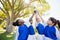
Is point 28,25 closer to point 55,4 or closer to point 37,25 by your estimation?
point 37,25

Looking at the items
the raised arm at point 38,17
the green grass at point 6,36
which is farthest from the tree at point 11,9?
the raised arm at point 38,17

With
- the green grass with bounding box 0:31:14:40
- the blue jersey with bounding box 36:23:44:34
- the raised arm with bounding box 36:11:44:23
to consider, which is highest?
the raised arm with bounding box 36:11:44:23

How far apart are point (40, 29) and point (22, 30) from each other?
233 millimetres

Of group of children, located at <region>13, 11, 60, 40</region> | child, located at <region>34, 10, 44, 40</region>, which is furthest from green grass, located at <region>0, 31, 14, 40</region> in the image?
child, located at <region>34, 10, 44, 40</region>

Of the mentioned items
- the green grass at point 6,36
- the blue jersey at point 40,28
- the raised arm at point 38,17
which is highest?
the raised arm at point 38,17

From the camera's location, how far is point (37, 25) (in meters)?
2.02

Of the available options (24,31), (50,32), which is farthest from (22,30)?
(50,32)

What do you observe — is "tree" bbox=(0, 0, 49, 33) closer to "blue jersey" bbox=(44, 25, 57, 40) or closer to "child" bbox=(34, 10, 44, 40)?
"child" bbox=(34, 10, 44, 40)

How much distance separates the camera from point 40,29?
2.00 meters

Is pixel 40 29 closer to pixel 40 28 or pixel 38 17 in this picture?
pixel 40 28

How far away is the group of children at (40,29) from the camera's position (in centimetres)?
197

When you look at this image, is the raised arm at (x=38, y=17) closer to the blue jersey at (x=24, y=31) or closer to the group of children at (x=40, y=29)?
the group of children at (x=40, y=29)

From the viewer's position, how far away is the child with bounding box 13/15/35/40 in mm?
1967

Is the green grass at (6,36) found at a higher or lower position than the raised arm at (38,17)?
lower
